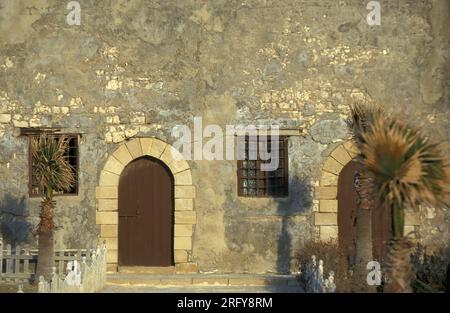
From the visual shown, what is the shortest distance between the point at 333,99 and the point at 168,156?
3.16m

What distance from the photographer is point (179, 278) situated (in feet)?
51.0

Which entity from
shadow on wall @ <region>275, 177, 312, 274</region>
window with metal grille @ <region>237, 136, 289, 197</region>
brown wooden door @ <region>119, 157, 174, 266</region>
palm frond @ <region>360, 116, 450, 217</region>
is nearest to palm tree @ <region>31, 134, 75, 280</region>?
brown wooden door @ <region>119, 157, 174, 266</region>

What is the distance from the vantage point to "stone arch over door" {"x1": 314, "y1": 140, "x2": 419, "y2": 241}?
1647 cm

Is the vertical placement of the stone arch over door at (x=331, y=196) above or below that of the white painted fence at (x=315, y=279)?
above

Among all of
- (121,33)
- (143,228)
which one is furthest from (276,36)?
(143,228)

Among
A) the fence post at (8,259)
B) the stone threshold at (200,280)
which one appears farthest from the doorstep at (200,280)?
the fence post at (8,259)

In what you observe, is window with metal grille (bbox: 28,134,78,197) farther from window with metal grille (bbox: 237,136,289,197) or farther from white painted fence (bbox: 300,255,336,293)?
white painted fence (bbox: 300,255,336,293)

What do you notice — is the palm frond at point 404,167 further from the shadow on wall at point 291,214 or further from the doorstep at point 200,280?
the shadow on wall at point 291,214

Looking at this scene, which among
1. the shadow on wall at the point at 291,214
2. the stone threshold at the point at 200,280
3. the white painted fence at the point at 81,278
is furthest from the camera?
the shadow on wall at the point at 291,214

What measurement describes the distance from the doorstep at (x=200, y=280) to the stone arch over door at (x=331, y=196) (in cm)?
124

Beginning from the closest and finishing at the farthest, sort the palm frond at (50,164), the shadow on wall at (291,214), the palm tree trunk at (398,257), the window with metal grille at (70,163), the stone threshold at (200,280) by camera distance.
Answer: the palm tree trunk at (398,257) → the palm frond at (50,164) → the stone threshold at (200,280) → the shadow on wall at (291,214) → the window with metal grille at (70,163)

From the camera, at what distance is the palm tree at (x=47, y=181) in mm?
14602

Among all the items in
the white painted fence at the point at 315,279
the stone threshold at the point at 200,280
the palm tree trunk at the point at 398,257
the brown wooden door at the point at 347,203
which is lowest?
the stone threshold at the point at 200,280
